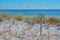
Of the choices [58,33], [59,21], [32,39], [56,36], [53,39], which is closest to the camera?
[32,39]

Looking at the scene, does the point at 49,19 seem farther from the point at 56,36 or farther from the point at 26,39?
the point at 26,39

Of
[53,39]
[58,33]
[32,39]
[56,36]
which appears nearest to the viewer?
[32,39]

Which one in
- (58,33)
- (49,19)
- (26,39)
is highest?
(26,39)

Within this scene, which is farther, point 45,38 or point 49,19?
point 49,19

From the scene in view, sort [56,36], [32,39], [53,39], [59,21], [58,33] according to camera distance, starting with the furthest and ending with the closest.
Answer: [59,21]
[58,33]
[56,36]
[53,39]
[32,39]

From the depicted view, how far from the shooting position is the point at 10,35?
286 inches

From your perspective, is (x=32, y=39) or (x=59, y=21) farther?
(x=59, y=21)

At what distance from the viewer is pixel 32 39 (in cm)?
703

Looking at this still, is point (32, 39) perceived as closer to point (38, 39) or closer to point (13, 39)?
point (38, 39)

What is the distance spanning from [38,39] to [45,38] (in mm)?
393

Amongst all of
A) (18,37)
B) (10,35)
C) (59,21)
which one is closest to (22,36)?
(18,37)

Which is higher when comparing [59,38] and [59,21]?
[59,38]

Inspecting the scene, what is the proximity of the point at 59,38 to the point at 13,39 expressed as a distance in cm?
156

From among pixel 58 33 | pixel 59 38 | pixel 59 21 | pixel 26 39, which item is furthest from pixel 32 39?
pixel 59 21
